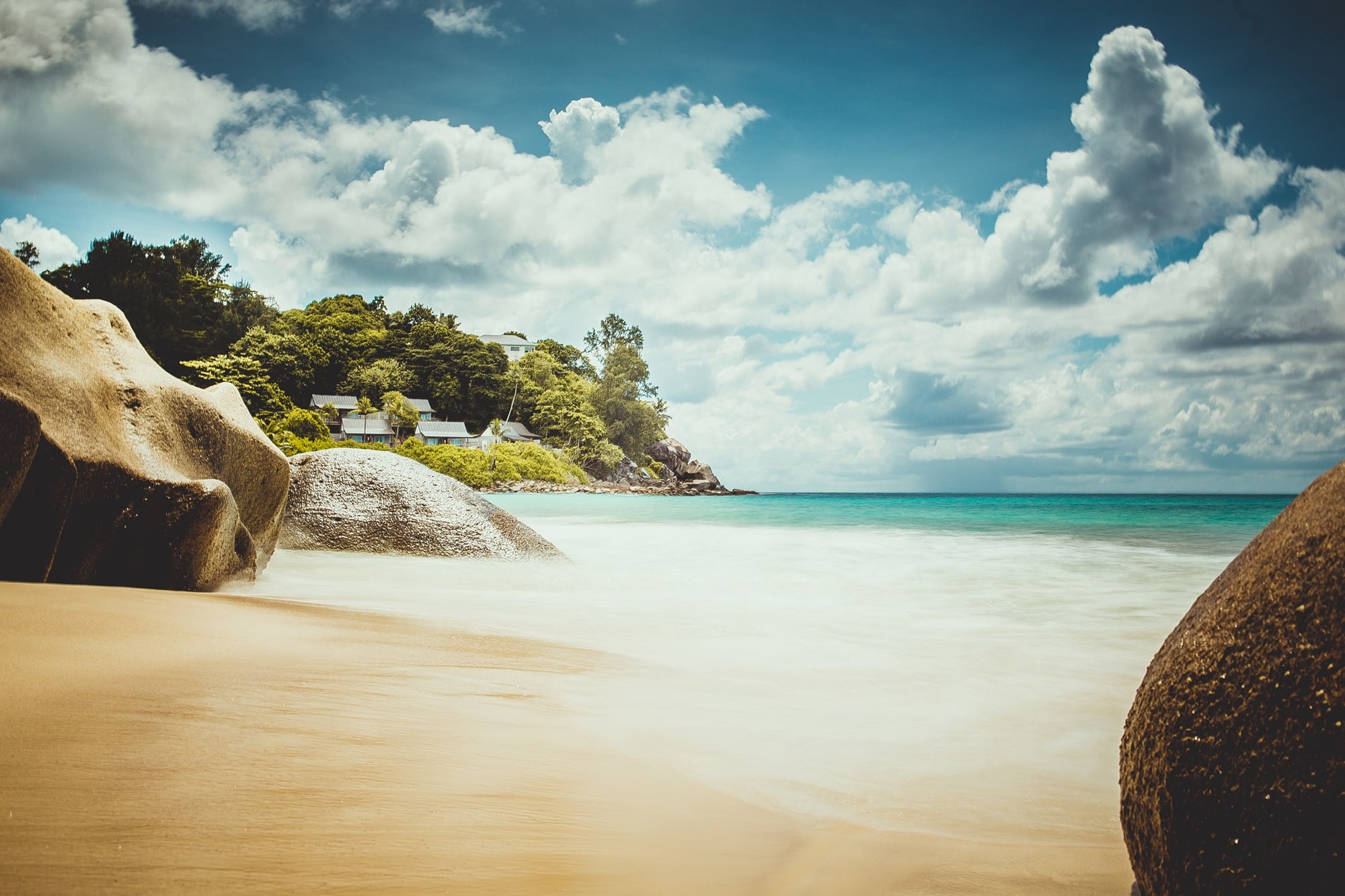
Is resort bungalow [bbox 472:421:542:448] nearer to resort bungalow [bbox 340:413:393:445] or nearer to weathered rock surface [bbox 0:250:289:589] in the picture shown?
resort bungalow [bbox 340:413:393:445]

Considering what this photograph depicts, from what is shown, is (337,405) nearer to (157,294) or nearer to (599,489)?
(157,294)

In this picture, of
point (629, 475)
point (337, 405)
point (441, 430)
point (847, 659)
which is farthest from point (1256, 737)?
point (629, 475)

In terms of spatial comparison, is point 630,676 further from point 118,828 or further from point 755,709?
point 118,828

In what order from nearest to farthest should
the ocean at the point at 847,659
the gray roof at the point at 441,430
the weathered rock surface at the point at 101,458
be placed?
1. the ocean at the point at 847,659
2. the weathered rock surface at the point at 101,458
3. the gray roof at the point at 441,430

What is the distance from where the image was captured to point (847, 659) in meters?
4.77

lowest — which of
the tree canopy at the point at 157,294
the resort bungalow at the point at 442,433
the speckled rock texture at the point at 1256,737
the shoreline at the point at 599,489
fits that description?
the shoreline at the point at 599,489

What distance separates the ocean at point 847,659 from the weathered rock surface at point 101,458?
3.18 ft

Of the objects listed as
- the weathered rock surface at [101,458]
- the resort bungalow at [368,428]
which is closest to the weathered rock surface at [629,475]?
the resort bungalow at [368,428]

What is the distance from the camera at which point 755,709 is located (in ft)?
11.2

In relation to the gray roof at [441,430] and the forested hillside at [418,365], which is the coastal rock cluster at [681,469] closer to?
the forested hillside at [418,365]

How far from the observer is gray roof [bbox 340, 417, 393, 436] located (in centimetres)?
6212

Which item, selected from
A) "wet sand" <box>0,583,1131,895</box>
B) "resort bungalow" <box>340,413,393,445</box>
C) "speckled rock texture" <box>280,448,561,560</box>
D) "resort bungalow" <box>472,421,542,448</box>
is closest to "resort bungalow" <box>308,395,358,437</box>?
"resort bungalow" <box>340,413,393,445</box>

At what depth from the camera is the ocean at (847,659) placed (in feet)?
8.46

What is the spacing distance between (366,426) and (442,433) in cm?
642
